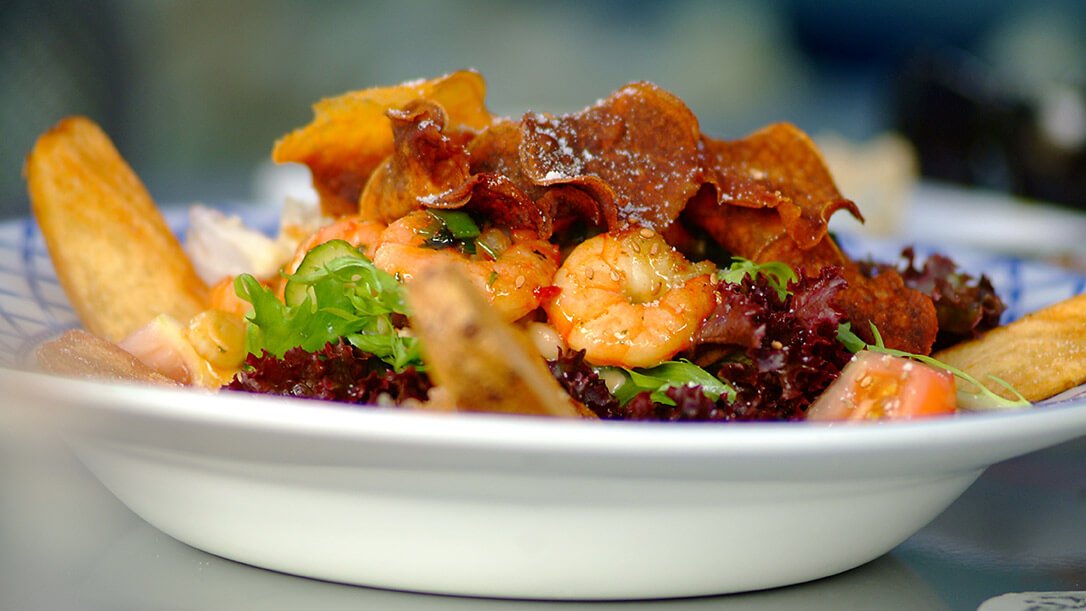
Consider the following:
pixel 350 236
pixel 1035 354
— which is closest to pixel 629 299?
pixel 350 236

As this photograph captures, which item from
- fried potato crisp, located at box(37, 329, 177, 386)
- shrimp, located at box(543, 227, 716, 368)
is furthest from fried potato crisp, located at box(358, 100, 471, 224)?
fried potato crisp, located at box(37, 329, 177, 386)

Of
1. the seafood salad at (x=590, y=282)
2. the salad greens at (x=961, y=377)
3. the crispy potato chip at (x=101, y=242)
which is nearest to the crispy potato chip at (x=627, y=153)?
the seafood salad at (x=590, y=282)

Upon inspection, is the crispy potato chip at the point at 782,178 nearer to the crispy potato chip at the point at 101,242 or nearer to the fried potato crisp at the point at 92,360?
the fried potato crisp at the point at 92,360

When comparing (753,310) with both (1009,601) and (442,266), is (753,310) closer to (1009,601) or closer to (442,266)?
(1009,601)

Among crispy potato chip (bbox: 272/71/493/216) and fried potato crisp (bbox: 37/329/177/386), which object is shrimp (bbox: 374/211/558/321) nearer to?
crispy potato chip (bbox: 272/71/493/216)

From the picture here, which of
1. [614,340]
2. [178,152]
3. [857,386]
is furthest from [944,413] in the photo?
[178,152]
